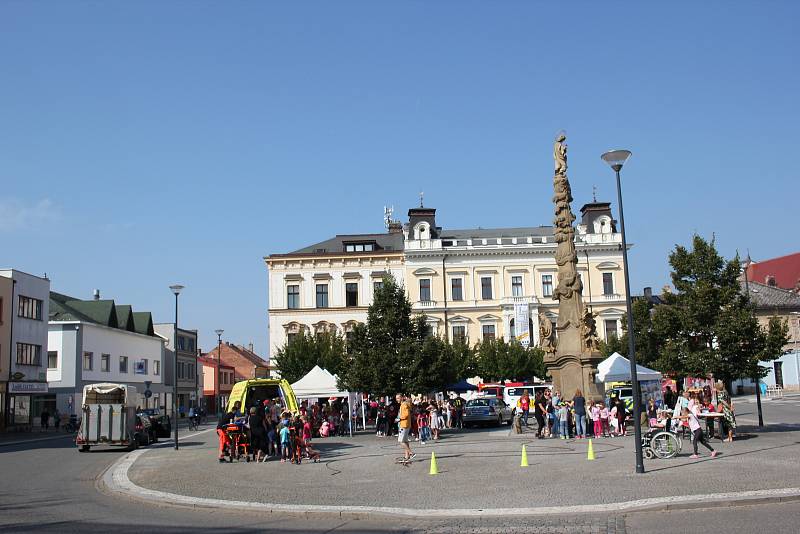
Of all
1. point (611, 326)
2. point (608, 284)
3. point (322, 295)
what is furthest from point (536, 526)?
point (608, 284)

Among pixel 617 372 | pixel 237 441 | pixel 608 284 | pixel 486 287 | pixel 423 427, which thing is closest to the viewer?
pixel 237 441

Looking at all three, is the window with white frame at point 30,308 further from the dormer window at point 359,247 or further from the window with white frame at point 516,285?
the window with white frame at point 516,285

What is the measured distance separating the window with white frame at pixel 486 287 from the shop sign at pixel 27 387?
36402 millimetres

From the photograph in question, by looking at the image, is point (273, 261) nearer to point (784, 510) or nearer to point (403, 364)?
point (403, 364)

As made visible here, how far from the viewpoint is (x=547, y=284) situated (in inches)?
2714

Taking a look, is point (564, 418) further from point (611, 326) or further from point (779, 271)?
point (779, 271)

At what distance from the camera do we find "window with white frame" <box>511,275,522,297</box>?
68875 mm

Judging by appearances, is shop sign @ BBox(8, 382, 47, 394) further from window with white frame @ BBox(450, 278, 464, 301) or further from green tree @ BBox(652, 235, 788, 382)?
green tree @ BBox(652, 235, 788, 382)

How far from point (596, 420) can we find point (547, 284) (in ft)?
144

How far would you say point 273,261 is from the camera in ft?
228

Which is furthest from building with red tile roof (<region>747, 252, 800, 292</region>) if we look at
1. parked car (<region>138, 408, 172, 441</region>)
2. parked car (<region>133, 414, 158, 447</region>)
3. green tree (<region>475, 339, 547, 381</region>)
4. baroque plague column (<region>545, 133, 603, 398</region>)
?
parked car (<region>133, 414, 158, 447</region>)

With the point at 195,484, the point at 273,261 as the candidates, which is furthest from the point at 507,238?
the point at 195,484

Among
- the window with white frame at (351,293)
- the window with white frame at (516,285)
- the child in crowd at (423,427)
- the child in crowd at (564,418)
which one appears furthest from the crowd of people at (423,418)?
the window with white frame at (516,285)

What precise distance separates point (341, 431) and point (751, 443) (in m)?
17.7
